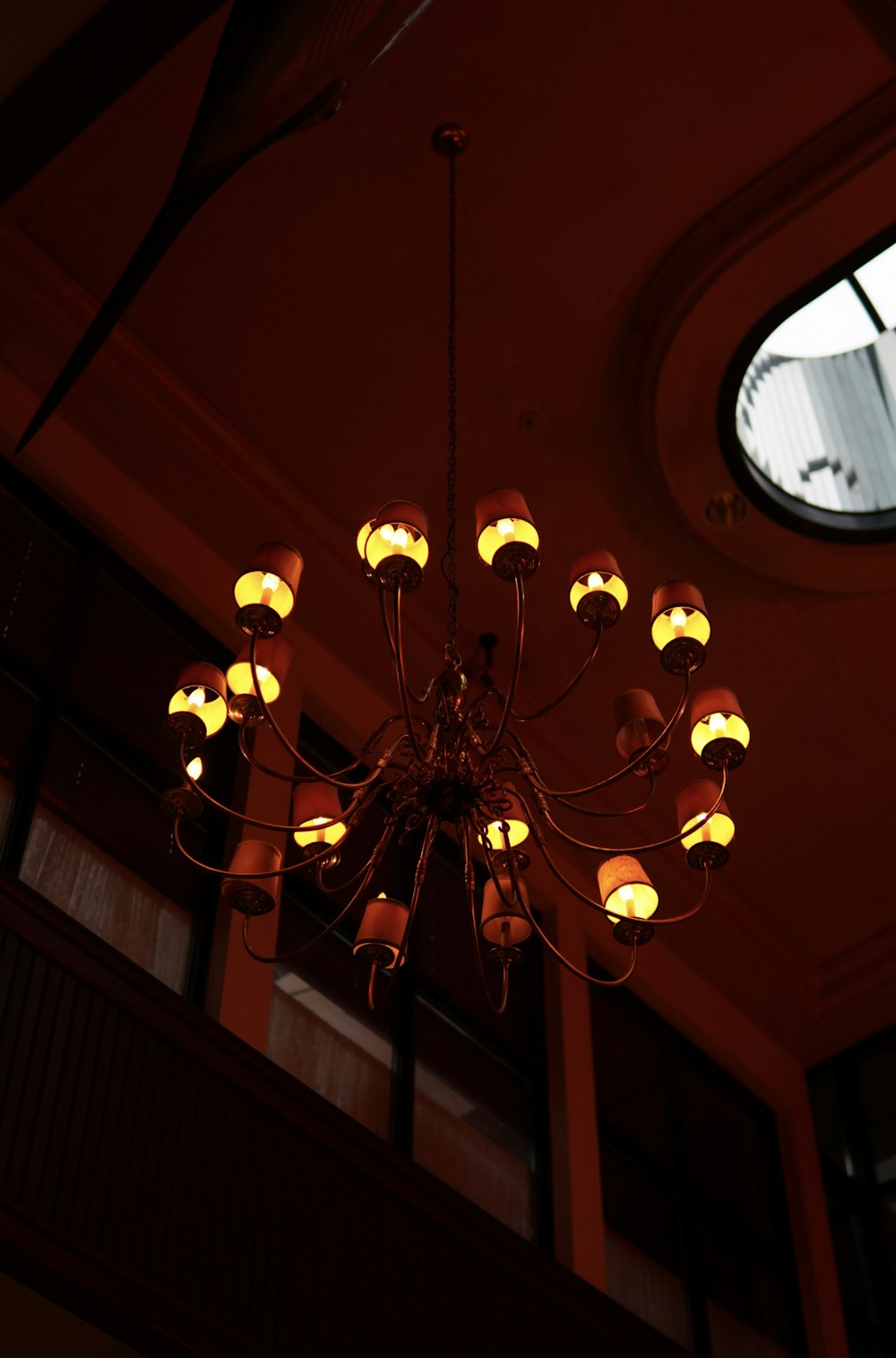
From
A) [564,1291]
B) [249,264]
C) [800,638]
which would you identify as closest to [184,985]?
[564,1291]

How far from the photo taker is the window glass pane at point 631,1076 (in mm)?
7414

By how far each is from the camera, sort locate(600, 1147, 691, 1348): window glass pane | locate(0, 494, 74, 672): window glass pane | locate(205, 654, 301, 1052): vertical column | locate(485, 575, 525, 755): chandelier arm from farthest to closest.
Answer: locate(600, 1147, 691, 1348): window glass pane < locate(0, 494, 74, 672): window glass pane < locate(205, 654, 301, 1052): vertical column < locate(485, 575, 525, 755): chandelier arm

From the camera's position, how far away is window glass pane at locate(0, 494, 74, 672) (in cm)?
574

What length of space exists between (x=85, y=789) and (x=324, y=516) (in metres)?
1.83

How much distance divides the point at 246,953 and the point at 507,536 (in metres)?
2.34

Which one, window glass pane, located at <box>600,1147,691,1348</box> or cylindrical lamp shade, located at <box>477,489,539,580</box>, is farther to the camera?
window glass pane, located at <box>600,1147,691,1348</box>

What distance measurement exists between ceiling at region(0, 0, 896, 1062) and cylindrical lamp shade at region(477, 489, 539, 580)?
2076 millimetres

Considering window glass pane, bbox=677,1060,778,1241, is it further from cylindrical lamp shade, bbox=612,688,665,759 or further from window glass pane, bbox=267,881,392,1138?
cylindrical lamp shade, bbox=612,688,665,759

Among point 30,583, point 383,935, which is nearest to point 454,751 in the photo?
point 383,935

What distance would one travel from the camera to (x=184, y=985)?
5586 mm

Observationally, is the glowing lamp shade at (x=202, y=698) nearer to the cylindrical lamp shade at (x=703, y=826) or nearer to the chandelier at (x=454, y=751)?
the chandelier at (x=454, y=751)

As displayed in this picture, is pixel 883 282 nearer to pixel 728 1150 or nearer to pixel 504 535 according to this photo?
pixel 504 535

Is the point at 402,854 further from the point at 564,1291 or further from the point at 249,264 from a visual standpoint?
the point at 249,264

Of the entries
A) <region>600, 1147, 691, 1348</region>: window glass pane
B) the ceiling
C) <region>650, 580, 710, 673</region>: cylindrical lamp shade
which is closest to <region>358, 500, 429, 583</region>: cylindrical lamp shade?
<region>650, 580, 710, 673</region>: cylindrical lamp shade
